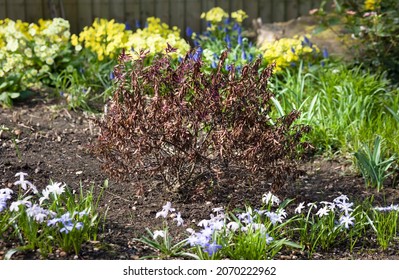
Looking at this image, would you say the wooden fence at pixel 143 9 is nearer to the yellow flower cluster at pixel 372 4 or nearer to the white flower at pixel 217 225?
the yellow flower cluster at pixel 372 4

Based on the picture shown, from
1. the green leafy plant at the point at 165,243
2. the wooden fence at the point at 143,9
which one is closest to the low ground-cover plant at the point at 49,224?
the green leafy plant at the point at 165,243

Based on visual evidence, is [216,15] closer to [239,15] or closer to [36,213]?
[239,15]

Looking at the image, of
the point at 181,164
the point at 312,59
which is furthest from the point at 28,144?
the point at 312,59

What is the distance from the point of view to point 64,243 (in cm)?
407

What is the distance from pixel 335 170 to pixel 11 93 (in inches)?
111

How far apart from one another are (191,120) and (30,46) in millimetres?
3104

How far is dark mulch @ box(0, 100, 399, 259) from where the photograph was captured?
430 centimetres

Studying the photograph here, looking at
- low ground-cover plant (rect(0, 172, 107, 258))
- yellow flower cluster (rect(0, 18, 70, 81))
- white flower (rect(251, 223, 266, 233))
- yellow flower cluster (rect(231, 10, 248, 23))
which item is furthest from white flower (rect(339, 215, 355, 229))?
yellow flower cluster (rect(231, 10, 248, 23))

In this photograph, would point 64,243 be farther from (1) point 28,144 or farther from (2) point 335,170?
(2) point 335,170

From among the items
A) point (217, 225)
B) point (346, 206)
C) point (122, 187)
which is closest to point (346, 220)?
point (346, 206)

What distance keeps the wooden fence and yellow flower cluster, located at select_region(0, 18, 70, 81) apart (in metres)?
1.93

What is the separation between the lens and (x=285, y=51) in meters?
7.22

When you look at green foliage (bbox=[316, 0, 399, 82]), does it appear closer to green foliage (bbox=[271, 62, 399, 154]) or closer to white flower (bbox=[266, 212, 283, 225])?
green foliage (bbox=[271, 62, 399, 154])

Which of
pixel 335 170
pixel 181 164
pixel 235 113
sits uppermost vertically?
pixel 235 113
